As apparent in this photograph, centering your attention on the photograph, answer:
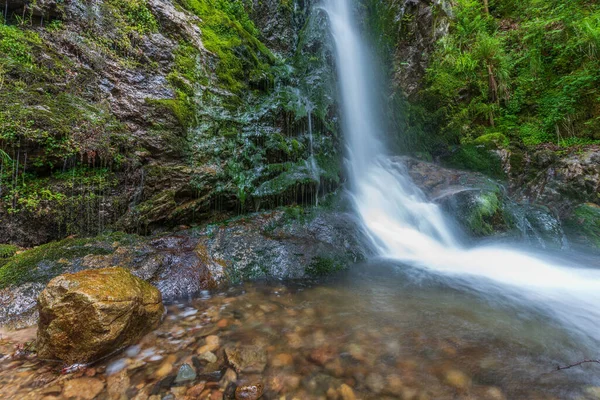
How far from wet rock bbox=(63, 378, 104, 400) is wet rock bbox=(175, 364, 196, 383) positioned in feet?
1.69

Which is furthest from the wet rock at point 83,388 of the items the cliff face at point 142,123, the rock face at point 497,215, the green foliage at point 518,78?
the green foliage at point 518,78

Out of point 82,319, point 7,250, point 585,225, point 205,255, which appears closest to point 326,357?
point 82,319

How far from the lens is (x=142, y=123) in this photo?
175 inches

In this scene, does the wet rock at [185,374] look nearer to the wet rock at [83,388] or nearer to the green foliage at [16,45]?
the wet rock at [83,388]

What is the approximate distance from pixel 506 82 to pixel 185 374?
1278 cm

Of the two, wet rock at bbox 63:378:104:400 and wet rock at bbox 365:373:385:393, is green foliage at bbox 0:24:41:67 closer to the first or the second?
wet rock at bbox 63:378:104:400

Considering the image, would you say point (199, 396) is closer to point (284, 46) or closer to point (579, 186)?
point (579, 186)

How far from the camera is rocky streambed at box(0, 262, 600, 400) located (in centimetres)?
180

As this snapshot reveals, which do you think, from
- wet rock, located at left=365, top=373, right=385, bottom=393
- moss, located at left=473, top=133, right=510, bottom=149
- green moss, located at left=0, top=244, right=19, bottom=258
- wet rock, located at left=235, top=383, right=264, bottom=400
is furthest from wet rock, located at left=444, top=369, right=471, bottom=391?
moss, located at left=473, top=133, right=510, bottom=149

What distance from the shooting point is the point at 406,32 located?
10.9 m

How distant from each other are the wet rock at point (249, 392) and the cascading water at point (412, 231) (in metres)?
3.30

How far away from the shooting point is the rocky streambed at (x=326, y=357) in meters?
1.80

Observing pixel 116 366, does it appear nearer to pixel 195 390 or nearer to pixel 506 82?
pixel 195 390

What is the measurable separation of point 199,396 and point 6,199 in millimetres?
3873
